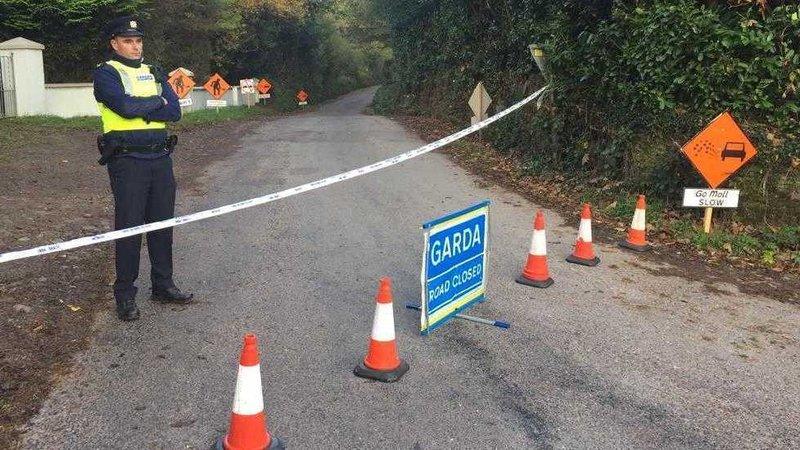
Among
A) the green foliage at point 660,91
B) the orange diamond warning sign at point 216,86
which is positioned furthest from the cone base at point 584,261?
the orange diamond warning sign at point 216,86

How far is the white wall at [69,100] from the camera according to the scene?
21312 mm

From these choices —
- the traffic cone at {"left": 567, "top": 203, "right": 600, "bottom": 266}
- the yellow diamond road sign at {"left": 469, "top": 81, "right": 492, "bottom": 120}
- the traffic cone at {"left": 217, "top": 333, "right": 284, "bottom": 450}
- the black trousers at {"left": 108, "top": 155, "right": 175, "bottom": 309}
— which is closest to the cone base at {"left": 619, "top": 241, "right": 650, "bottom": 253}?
the traffic cone at {"left": 567, "top": 203, "right": 600, "bottom": 266}

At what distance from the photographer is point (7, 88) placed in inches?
782

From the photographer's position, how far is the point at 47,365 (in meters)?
4.36

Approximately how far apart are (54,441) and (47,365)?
3.36ft

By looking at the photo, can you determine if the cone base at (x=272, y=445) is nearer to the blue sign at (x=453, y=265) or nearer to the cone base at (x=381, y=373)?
the cone base at (x=381, y=373)

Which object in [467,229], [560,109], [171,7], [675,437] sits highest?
[171,7]

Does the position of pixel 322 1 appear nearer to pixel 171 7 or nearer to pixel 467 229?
pixel 171 7

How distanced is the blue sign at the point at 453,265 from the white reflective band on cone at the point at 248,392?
1699 millimetres

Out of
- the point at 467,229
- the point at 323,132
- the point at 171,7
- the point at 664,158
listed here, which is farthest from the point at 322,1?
the point at 467,229

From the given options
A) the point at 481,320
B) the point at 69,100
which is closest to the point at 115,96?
the point at 481,320

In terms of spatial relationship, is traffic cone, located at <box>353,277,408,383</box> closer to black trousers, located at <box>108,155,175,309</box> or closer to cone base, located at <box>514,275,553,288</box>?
black trousers, located at <box>108,155,175,309</box>

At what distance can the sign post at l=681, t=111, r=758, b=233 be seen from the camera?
7.52 metres

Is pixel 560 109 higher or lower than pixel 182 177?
higher
